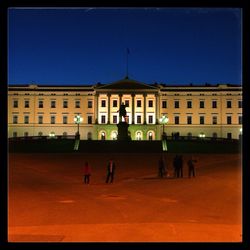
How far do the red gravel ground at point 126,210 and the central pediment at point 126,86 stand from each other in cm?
6576

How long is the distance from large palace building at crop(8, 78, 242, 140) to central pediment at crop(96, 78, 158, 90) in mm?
1659

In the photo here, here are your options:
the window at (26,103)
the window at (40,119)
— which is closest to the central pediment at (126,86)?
the window at (40,119)

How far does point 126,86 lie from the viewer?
285 ft

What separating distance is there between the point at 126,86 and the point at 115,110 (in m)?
5.54

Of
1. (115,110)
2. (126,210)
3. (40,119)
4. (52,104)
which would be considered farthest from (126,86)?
(126,210)

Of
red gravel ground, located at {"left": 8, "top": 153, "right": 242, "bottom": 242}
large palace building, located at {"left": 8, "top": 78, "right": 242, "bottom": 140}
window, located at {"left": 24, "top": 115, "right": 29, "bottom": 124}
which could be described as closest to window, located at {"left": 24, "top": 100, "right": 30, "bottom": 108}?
large palace building, located at {"left": 8, "top": 78, "right": 242, "bottom": 140}

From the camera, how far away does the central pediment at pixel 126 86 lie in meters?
86.6

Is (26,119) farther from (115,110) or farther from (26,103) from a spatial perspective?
(115,110)

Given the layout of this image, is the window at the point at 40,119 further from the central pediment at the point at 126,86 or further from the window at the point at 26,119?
the central pediment at the point at 126,86

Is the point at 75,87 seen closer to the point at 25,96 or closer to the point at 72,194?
the point at 25,96

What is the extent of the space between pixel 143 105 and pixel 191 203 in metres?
74.9

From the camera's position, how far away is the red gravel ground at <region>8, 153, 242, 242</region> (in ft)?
25.3

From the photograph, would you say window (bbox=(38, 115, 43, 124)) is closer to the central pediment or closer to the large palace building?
the large palace building
